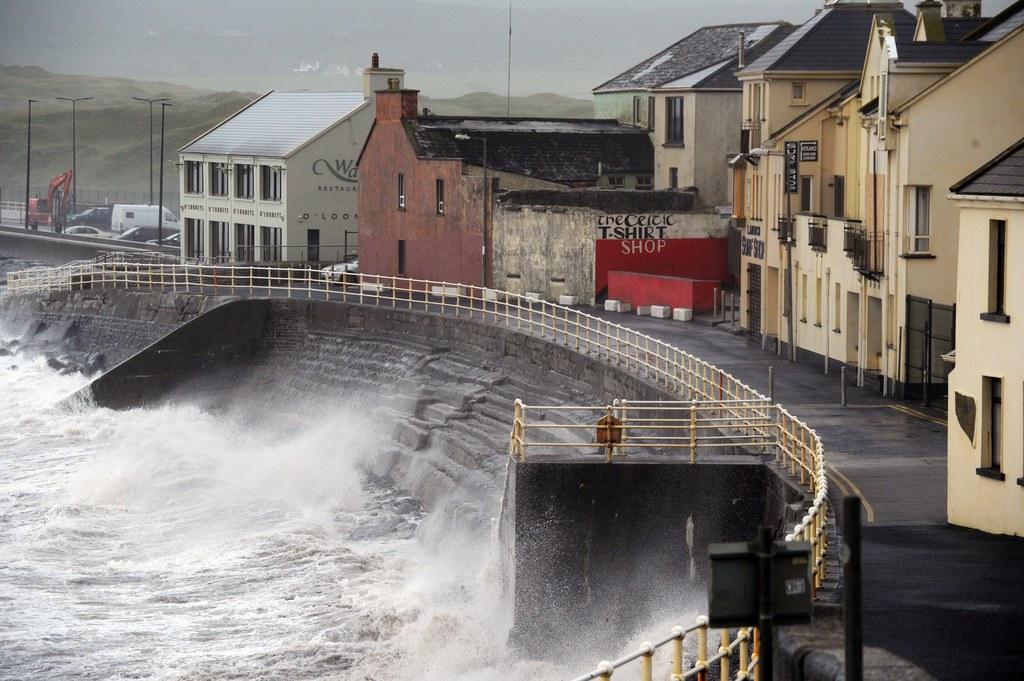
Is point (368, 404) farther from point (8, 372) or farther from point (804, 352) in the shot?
point (8, 372)

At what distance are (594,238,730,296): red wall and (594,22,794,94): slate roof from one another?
302 inches

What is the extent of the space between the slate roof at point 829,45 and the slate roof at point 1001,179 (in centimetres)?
2196

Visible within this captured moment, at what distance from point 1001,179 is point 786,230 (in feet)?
68.7

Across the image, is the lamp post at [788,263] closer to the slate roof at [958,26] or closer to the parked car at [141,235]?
the slate roof at [958,26]

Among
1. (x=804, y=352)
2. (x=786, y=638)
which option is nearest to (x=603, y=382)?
(x=804, y=352)

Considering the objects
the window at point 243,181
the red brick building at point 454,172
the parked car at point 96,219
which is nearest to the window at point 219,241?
the window at point 243,181

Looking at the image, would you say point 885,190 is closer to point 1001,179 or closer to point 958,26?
point 958,26

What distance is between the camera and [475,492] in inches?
1305

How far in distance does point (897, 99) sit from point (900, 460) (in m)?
10.8

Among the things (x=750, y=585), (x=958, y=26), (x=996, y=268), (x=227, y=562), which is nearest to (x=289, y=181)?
(x=958, y=26)

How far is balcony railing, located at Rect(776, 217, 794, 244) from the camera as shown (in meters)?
40.7

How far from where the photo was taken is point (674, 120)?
59219 mm

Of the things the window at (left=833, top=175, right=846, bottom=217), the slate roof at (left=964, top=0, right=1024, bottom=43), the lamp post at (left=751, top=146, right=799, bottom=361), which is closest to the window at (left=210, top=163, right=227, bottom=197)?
the lamp post at (left=751, top=146, right=799, bottom=361)

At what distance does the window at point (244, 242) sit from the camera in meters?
69.8
